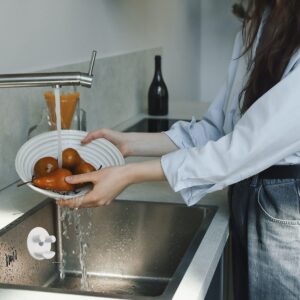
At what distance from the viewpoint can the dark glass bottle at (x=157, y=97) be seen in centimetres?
251

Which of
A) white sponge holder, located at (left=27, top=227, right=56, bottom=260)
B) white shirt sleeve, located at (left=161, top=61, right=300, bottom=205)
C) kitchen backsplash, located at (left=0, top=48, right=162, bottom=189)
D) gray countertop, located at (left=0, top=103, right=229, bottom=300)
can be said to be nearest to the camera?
gray countertop, located at (left=0, top=103, right=229, bottom=300)

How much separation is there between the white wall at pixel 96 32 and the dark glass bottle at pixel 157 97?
0.15 m

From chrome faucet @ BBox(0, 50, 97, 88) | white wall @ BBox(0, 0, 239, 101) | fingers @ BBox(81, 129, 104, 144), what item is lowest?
fingers @ BBox(81, 129, 104, 144)

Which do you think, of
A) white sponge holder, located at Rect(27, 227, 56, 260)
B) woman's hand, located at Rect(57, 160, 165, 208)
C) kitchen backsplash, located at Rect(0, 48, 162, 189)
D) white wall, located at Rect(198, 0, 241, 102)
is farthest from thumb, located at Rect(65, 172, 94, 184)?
white wall, located at Rect(198, 0, 241, 102)

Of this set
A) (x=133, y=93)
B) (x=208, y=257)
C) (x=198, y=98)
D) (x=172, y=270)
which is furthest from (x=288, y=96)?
(x=198, y=98)

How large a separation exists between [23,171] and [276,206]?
0.51m

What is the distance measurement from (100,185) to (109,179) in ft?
0.07

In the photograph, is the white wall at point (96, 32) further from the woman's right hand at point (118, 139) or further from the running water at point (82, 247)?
the running water at point (82, 247)

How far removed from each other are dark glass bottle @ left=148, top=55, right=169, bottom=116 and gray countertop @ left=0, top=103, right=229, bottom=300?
2.37 ft

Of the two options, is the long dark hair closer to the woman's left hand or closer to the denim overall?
the denim overall

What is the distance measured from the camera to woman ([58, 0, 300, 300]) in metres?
1.11

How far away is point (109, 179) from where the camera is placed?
1.16m

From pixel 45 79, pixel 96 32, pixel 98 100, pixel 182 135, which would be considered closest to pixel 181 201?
pixel 182 135

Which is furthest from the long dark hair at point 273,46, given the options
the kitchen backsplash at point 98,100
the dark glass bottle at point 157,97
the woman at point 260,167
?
the dark glass bottle at point 157,97
